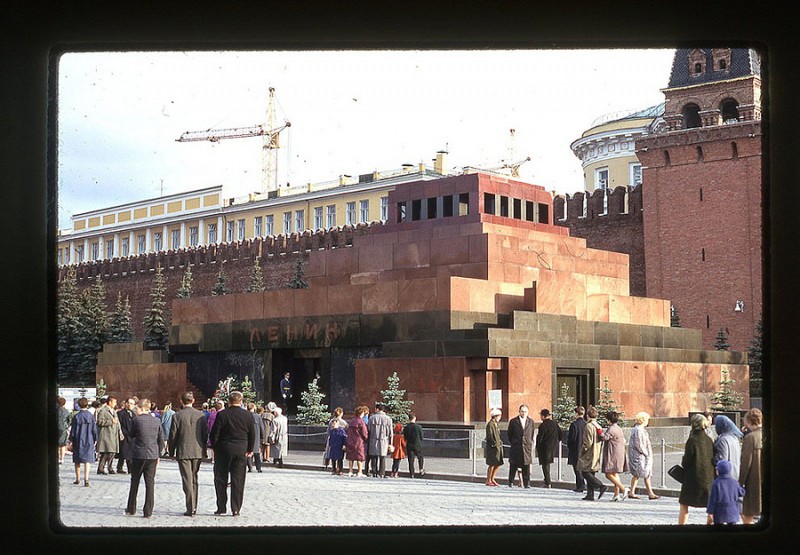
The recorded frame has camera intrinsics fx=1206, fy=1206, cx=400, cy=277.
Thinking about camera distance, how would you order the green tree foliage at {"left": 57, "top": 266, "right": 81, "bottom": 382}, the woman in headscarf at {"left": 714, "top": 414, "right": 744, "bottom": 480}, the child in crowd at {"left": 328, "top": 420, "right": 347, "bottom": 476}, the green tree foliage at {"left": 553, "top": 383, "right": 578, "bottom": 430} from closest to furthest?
the woman in headscarf at {"left": 714, "top": 414, "right": 744, "bottom": 480} → the child in crowd at {"left": 328, "top": 420, "right": 347, "bottom": 476} → the green tree foliage at {"left": 553, "top": 383, "right": 578, "bottom": 430} → the green tree foliage at {"left": 57, "top": 266, "right": 81, "bottom": 382}

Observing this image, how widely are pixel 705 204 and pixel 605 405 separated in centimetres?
1324

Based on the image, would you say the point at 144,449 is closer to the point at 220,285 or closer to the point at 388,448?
the point at 388,448

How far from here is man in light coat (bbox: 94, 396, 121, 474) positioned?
11789mm

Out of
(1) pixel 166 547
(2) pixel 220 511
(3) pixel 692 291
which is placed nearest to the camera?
(1) pixel 166 547

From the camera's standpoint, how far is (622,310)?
61.5 feet

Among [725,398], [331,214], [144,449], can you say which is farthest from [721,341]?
[144,449]

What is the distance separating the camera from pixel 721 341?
26.2 metres

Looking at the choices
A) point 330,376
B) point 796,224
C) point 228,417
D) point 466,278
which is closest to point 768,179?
point 796,224

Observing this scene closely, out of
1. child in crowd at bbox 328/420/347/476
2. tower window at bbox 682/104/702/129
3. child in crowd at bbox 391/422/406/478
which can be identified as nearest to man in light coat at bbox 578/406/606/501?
child in crowd at bbox 391/422/406/478

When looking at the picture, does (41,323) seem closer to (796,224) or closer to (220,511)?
(796,224)

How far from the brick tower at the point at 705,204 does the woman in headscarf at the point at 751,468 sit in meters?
20.1

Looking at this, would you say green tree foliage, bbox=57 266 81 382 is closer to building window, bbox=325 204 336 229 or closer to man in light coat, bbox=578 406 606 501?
building window, bbox=325 204 336 229

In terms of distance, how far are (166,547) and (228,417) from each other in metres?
3.40

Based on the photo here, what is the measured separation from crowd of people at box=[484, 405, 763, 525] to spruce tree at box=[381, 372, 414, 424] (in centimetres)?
324
